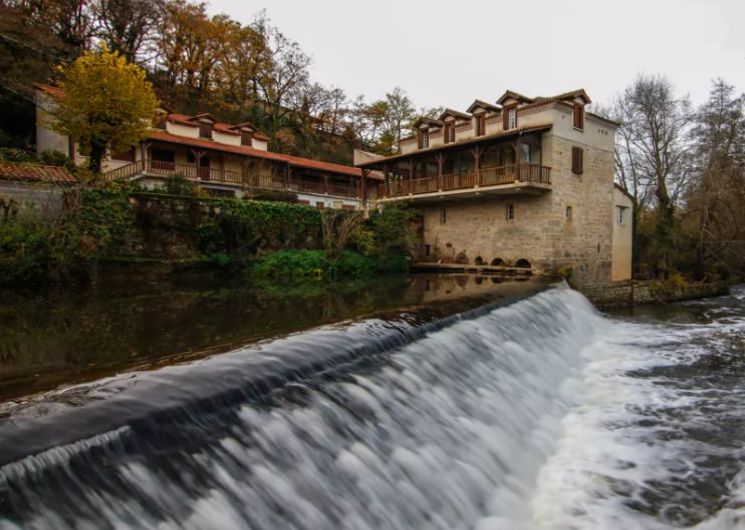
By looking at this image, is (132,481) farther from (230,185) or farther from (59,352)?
(230,185)

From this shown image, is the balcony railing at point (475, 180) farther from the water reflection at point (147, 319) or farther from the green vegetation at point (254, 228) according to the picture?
the water reflection at point (147, 319)

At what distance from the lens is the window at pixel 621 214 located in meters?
22.0

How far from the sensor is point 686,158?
24438 mm

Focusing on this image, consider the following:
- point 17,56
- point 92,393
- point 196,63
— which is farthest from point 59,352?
point 196,63

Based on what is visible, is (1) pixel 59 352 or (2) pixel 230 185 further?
(2) pixel 230 185

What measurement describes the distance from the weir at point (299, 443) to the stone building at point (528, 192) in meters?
14.0

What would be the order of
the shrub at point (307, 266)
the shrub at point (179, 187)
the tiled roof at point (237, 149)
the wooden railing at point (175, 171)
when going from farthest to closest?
the tiled roof at point (237, 149)
the wooden railing at point (175, 171)
the shrub at point (179, 187)
the shrub at point (307, 266)

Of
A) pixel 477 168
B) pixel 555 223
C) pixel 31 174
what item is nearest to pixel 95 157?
pixel 31 174

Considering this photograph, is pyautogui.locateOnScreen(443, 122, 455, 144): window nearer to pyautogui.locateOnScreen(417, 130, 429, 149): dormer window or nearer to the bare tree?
pyautogui.locateOnScreen(417, 130, 429, 149): dormer window

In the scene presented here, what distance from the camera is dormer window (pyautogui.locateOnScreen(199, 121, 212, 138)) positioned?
3012 cm

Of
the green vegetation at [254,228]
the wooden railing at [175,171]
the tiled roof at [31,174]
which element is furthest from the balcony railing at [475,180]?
the tiled roof at [31,174]

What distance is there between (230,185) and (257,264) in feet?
38.6

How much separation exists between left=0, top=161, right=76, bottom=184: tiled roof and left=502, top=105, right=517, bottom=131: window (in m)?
16.4

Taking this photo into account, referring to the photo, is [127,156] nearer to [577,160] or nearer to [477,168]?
[477,168]
